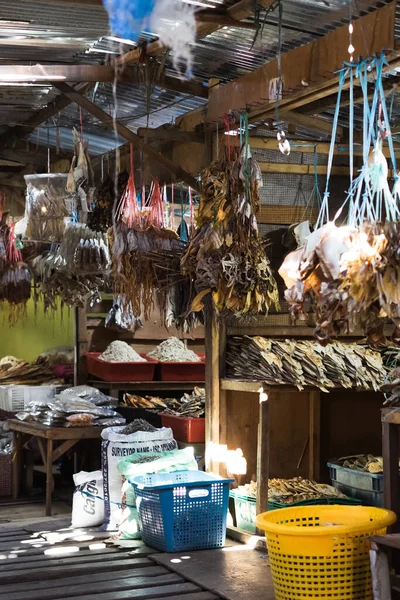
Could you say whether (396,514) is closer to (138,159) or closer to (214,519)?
(214,519)

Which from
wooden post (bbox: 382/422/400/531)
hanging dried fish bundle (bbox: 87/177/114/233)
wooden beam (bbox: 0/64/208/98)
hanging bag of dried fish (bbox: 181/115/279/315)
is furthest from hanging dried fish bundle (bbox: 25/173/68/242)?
wooden post (bbox: 382/422/400/531)

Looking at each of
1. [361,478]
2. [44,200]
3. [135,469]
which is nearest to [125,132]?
[44,200]

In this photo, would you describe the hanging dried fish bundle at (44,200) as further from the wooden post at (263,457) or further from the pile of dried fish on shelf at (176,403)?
the wooden post at (263,457)

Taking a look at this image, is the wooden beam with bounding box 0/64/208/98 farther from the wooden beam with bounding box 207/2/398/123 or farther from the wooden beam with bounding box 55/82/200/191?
the wooden beam with bounding box 207/2/398/123

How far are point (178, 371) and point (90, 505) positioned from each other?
2687 millimetres

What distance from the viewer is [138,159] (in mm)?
9094

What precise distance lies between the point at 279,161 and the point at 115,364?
127 inches

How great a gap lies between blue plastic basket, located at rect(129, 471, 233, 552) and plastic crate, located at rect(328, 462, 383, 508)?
2.75 feet

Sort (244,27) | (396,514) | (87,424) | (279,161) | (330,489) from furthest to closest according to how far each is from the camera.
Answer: (87,424) < (279,161) < (330,489) < (244,27) < (396,514)

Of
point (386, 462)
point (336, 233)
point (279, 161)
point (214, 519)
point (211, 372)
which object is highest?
point (279, 161)

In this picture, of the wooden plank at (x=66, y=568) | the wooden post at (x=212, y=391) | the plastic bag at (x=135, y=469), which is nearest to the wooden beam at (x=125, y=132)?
the wooden post at (x=212, y=391)

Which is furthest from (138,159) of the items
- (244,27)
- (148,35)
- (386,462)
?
(386,462)

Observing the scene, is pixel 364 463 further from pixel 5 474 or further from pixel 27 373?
pixel 27 373

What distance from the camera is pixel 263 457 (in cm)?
699
